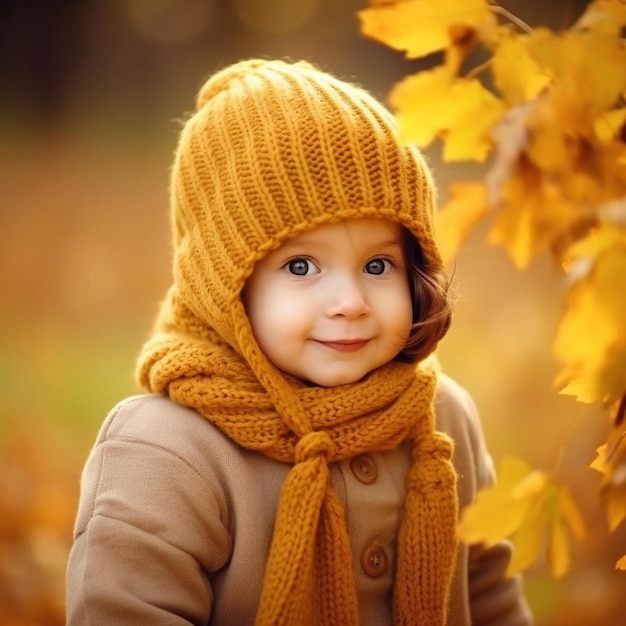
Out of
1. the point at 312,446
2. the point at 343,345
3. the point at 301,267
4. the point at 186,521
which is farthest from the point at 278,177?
the point at 186,521

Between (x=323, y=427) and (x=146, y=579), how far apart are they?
11.6 inches

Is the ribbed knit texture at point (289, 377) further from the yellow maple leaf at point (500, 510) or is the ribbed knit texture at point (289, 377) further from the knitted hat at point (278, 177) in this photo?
the yellow maple leaf at point (500, 510)

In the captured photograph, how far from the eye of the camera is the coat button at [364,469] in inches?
47.7

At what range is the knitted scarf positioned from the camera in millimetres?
1107

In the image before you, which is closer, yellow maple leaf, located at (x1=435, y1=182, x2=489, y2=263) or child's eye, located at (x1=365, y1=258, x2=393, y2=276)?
yellow maple leaf, located at (x1=435, y1=182, x2=489, y2=263)

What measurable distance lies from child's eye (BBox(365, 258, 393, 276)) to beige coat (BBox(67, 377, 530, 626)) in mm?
263

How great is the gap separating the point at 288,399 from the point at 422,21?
0.56 metres

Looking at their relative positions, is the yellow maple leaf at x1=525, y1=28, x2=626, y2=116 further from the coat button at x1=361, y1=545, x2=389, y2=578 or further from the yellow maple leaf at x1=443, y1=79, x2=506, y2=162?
the coat button at x1=361, y1=545, x2=389, y2=578

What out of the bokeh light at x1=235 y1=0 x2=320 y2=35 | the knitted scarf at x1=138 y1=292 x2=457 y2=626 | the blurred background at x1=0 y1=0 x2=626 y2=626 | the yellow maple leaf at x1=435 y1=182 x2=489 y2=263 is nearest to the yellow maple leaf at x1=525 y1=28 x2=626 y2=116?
the yellow maple leaf at x1=435 y1=182 x2=489 y2=263

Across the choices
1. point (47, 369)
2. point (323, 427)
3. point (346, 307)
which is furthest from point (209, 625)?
point (47, 369)

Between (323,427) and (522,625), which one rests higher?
(323,427)

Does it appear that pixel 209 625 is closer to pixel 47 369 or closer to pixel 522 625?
pixel 522 625

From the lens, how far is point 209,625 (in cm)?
114

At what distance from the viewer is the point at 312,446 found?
113cm
